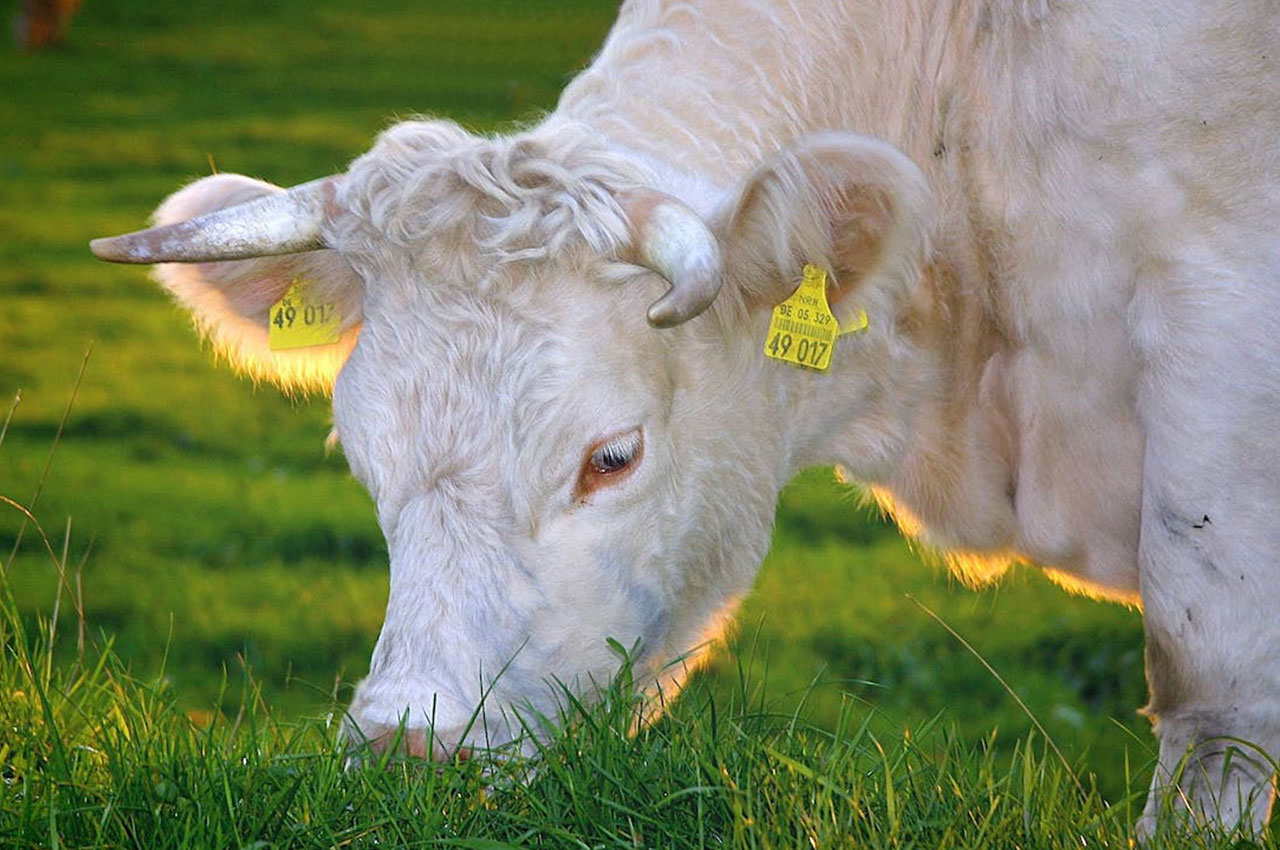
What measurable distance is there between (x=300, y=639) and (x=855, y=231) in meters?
3.63

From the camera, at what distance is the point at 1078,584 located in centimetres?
437

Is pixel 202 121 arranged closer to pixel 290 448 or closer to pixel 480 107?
pixel 480 107

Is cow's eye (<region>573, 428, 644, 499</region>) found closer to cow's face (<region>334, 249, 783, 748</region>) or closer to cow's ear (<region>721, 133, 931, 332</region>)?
cow's face (<region>334, 249, 783, 748</region>)

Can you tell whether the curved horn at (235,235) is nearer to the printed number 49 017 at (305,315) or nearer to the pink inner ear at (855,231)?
the printed number 49 017 at (305,315)

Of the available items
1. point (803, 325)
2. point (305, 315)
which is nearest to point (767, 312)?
point (803, 325)

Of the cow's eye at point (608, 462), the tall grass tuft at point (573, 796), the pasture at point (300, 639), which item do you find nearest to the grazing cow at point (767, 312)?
the cow's eye at point (608, 462)

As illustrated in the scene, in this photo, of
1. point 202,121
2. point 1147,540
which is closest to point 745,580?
point 1147,540

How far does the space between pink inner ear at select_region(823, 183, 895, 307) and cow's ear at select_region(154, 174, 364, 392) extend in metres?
1.14

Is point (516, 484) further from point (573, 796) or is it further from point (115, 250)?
point (115, 250)

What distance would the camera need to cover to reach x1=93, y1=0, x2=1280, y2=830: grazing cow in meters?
3.33

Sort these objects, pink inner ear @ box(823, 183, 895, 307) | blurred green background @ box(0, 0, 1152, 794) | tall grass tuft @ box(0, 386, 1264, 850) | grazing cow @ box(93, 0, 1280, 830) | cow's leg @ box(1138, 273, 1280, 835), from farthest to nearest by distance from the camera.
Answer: blurred green background @ box(0, 0, 1152, 794)
pink inner ear @ box(823, 183, 895, 307)
cow's leg @ box(1138, 273, 1280, 835)
grazing cow @ box(93, 0, 1280, 830)
tall grass tuft @ box(0, 386, 1264, 850)

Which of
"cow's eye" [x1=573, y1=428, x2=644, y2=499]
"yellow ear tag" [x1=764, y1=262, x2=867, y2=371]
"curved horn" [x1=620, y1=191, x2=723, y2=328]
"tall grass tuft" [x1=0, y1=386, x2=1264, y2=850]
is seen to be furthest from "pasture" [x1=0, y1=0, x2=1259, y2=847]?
"curved horn" [x1=620, y1=191, x2=723, y2=328]

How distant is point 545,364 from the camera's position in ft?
11.0

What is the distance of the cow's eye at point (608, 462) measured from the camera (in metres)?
3.38
